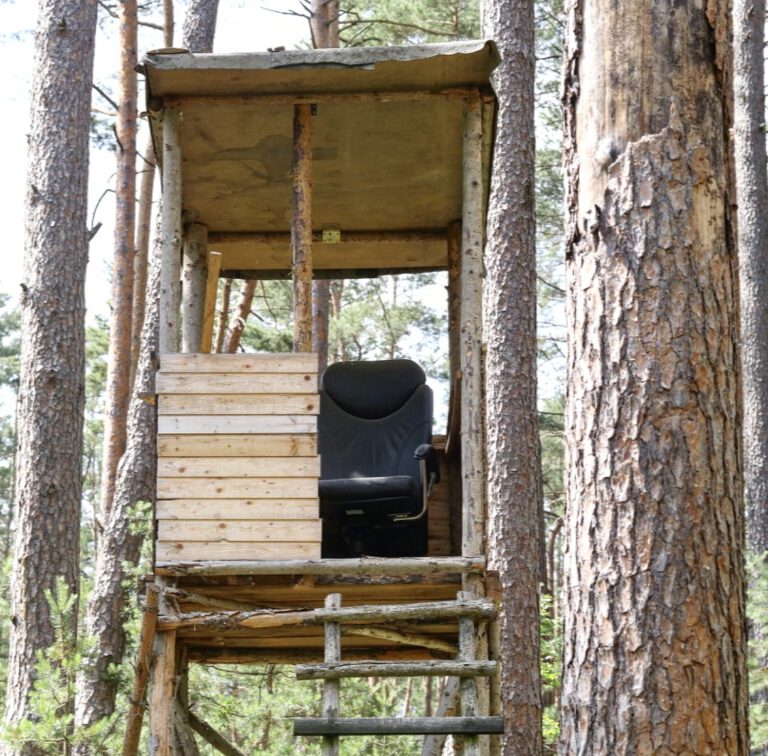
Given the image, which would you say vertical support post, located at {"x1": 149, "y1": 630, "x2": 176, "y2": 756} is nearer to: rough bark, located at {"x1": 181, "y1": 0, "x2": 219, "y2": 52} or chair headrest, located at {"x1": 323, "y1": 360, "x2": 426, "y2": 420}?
chair headrest, located at {"x1": 323, "y1": 360, "x2": 426, "y2": 420}

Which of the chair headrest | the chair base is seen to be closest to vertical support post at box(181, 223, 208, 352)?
the chair headrest

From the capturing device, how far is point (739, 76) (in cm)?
1677

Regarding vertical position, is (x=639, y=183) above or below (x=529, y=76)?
below

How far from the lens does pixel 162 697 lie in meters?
6.36

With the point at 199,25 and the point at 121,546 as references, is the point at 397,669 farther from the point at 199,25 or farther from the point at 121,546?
the point at 199,25

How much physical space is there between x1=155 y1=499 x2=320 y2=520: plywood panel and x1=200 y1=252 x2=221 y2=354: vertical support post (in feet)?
4.67

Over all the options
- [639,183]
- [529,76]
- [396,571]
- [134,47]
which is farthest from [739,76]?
[639,183]

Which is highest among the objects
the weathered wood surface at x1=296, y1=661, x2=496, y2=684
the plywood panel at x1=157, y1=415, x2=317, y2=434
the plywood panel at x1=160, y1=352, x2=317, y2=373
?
the plywood panel at x1=160, y1=352, x2=317, y2=373

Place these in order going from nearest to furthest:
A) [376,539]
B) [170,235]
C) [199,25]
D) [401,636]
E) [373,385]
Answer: [170,235] → [401,636] → [376,539] → [373,385] → [199,25]

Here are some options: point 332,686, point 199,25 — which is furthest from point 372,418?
point 199,25

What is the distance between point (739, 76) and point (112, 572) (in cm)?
1099

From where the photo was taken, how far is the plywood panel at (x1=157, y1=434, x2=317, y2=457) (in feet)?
20.2

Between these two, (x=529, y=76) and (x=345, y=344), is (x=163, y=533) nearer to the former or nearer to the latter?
(x=529, y=76)

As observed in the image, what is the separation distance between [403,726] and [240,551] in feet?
4.13
